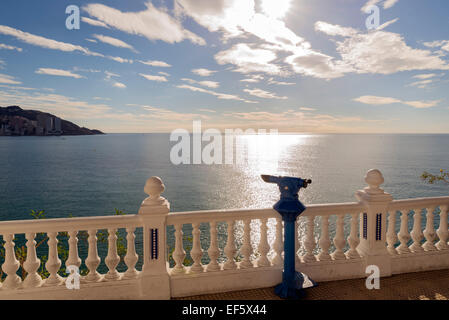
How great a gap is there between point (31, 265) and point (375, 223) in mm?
5001

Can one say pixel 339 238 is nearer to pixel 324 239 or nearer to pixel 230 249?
pixel 324 239

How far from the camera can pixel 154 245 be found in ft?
12.8

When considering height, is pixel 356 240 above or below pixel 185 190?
above

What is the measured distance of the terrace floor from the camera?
13.2 feet

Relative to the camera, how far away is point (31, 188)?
157 ft

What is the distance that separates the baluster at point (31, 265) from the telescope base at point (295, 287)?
10.7ft

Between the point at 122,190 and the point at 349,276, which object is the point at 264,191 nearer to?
the point at 122,190

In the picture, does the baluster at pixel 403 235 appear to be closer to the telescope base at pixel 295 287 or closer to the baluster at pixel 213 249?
the telescope base at pixel 295 287

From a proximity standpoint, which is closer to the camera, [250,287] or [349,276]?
[250,287]

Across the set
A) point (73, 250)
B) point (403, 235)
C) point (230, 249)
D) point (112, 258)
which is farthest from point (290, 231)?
point (73, 250)

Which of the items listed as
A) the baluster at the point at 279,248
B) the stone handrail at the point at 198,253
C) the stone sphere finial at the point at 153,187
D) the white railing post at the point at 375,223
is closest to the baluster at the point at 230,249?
the stone handrail at the point at 198,253

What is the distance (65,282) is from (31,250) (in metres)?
0.61
